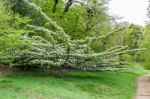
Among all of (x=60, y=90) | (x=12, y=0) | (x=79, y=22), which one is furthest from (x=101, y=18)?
(x=60, y=90)

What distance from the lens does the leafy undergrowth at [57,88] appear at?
1521 cm

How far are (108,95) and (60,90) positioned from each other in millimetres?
2721

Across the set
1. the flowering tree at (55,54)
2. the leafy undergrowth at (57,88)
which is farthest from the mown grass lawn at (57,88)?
the flowering tree at (55,54)

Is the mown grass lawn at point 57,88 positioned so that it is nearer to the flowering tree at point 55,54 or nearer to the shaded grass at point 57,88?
the shaded grass at point 57,88

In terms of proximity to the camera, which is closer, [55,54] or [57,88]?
[57,88]

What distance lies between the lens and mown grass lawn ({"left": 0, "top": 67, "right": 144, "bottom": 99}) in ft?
49.9

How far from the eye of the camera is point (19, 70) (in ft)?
73.8

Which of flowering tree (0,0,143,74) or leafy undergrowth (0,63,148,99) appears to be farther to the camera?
flowering tree (0,0,143,74)

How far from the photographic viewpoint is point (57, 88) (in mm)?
17453

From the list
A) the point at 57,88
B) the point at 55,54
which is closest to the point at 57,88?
the point at 57,88

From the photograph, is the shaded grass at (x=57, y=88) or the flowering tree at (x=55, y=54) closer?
the shaded grass at (x=57, y=88)

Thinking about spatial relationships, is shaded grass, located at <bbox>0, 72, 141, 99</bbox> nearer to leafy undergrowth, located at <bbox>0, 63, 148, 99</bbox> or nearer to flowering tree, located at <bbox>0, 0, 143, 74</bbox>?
leafy undergrowth, located at <bbox>0, 63, 148, 99</bbox>

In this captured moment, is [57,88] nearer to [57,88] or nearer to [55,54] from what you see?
[57,88]

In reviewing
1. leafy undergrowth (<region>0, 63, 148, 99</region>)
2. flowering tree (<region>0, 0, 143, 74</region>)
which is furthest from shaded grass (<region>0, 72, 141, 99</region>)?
flowering tree (<region>0, 0, 143, 74</region>)
